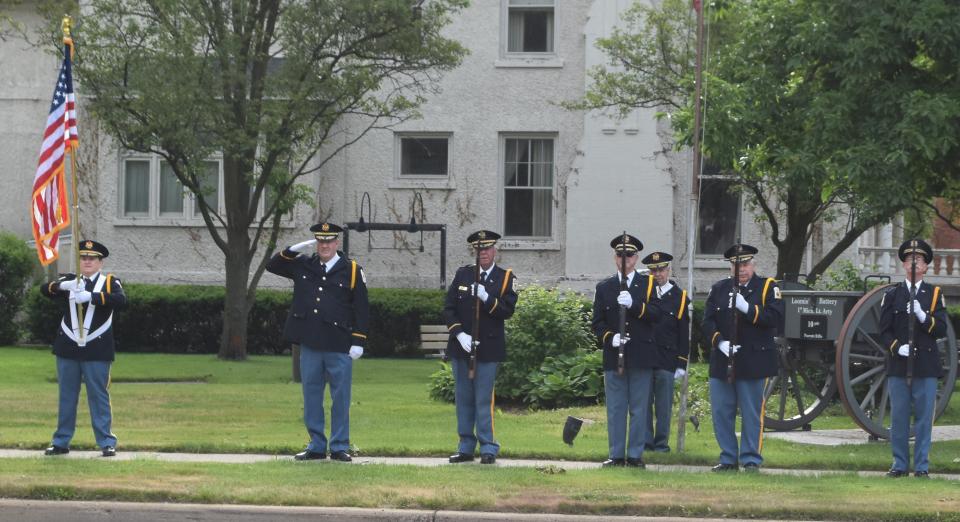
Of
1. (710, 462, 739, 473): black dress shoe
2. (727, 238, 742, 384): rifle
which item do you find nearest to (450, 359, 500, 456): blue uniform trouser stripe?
(710, 462, 739, 473): black dress shoe

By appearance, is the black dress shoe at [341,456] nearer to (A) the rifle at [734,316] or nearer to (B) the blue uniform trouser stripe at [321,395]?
(B) the blue uniform trouser stripe at [321,395]

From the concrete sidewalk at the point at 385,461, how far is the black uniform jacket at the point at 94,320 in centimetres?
85

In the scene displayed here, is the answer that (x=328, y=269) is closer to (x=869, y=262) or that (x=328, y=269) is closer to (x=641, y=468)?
(x=641, y=468)

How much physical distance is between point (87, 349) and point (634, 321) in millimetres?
4537

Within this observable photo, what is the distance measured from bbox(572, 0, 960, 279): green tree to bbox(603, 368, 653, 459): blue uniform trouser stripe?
11.7 ft

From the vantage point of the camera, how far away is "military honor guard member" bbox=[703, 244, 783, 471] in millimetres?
11351

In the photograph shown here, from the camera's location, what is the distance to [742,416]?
11.5m

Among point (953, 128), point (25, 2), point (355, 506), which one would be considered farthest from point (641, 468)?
point (25, 2)

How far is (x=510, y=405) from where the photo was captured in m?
16.8

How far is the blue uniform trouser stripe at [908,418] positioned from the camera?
37.1ft

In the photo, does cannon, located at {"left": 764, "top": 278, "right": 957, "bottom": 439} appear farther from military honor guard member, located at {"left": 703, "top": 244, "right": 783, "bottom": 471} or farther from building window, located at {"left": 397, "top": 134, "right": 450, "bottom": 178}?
building window, located at {"left": 397, "top": 134, "right": 450, "bottom": 178}

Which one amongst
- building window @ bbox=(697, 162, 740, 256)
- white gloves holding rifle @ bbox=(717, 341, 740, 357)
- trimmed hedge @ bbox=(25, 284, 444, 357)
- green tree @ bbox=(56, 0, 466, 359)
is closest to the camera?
white gloves holding rifle @ bbox=(717, 341, 740, 357)

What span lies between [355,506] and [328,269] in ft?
9.16

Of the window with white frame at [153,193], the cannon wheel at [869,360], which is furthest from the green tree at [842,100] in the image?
the window with white frame at [153,193]
